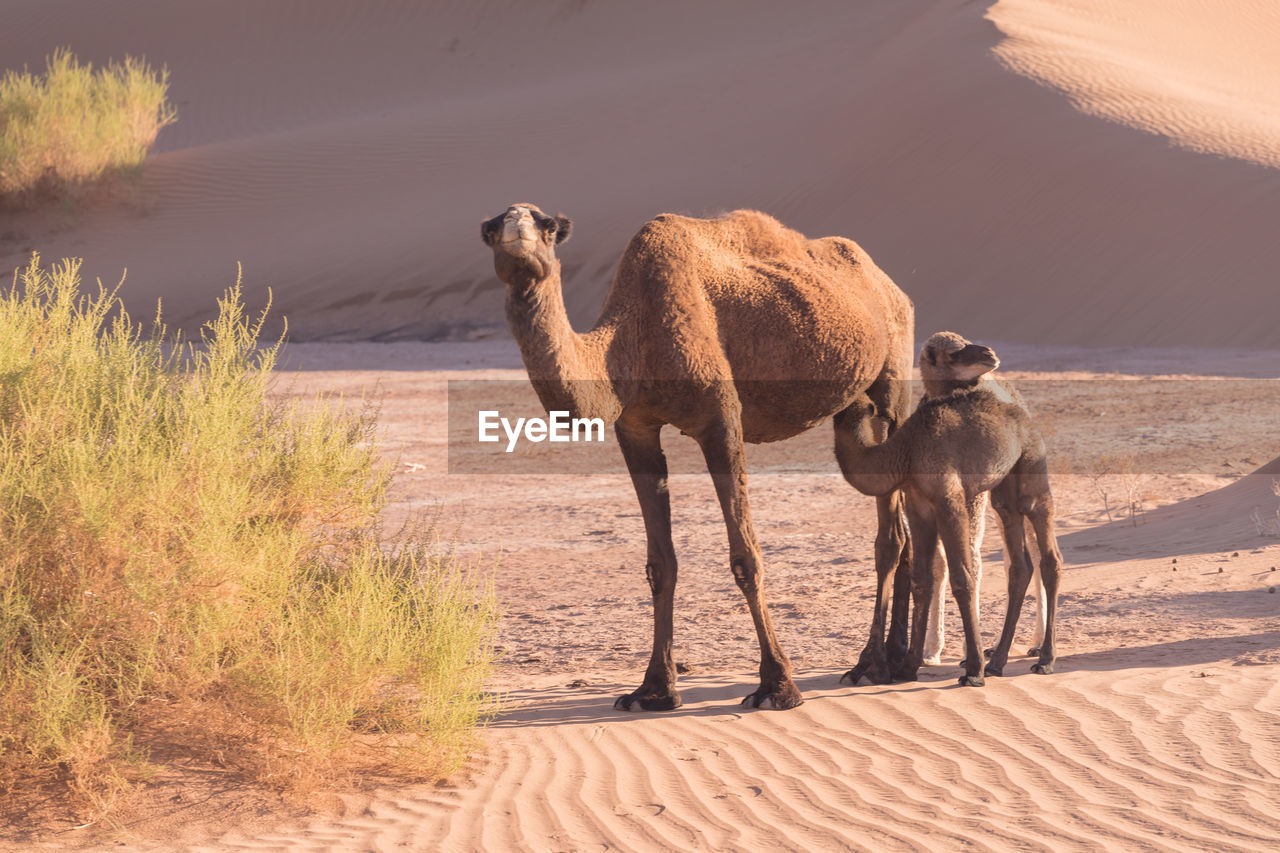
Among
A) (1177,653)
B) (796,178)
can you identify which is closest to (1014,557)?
(1177,653)

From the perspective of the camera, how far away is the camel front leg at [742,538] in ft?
21.6

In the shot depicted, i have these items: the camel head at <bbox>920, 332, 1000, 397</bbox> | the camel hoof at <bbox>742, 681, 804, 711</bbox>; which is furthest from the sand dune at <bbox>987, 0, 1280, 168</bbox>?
the camel hoof at <bbox>742, 681, 804, 711</bbox>

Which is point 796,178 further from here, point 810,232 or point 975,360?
point 975,360

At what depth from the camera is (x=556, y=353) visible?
5805 mm

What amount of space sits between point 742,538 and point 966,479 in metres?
1.15

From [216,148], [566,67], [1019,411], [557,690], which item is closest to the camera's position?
[1019,411]

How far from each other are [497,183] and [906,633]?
32.6 meters

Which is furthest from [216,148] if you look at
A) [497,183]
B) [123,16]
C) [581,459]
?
[581,459]

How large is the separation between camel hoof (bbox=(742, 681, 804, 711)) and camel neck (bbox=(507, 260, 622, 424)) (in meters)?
1.65

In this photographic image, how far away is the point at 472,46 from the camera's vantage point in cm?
5609

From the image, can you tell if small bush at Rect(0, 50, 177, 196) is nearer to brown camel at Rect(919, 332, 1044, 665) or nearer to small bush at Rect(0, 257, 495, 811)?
small bush at Rect(0, 257, 495, 811)

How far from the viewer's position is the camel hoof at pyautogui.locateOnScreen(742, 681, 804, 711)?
681 cm

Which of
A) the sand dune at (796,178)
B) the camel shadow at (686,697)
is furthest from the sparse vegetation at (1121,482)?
the sand dune at (796,178)

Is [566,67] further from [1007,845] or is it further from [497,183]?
[1007,845]
